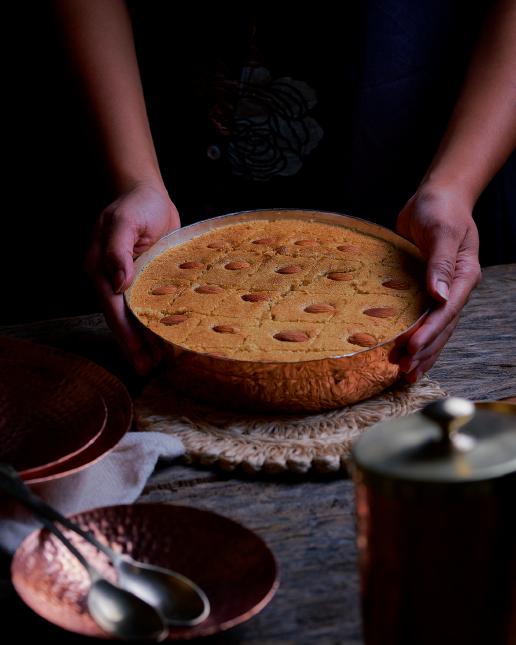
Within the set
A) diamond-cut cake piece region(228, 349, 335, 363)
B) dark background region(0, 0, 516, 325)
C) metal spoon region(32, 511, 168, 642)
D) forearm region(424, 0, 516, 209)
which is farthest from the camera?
dark background region(0, 0, 516, 325)

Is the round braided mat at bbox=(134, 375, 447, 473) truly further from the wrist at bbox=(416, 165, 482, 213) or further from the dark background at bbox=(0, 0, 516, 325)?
the dark background at bbox=(0, 0, 516, 325)

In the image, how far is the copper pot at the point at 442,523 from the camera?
0.39 metres

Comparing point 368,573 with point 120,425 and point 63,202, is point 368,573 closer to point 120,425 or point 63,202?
point 120,425

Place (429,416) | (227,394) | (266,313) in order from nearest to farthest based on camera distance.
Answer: (429,416), (227,394), (266,313)

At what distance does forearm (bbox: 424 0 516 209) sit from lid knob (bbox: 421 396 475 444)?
100 cm

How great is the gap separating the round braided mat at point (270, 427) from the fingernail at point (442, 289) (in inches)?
5.9

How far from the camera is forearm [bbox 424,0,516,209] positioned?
133cm

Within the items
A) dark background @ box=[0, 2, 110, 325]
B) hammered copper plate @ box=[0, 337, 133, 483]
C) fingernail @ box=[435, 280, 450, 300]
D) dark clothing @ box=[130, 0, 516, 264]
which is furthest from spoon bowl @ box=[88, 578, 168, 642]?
dark background @ box=[0, 2, 110, 325]

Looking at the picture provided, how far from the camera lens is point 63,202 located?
2074 millimetres

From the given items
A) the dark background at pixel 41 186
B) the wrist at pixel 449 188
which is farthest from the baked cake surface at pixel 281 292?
the dark background at pixel 41 186

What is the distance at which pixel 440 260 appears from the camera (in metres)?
1.04

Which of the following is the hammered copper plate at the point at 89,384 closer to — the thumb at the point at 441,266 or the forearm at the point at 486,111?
the thumb at the point at 441,266

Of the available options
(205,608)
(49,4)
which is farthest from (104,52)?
(205,608)

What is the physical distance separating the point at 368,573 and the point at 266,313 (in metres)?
0.67
